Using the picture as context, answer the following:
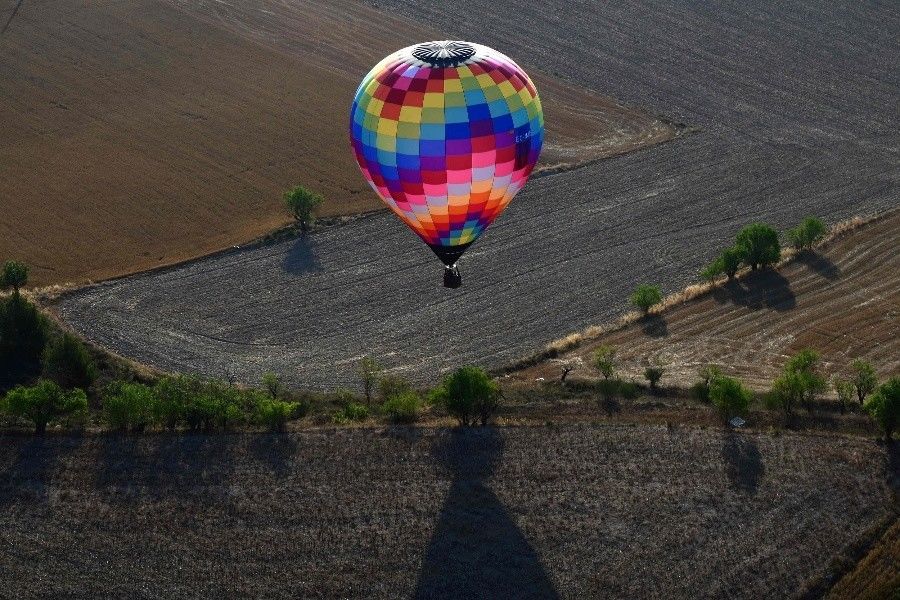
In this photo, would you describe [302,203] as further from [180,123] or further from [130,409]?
[130,409]

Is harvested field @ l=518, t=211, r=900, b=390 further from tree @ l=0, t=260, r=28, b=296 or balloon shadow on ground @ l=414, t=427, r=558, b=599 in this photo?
tree @ l=0, t=260, r=28, b=296

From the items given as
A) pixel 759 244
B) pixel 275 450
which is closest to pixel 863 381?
pixel 759 244

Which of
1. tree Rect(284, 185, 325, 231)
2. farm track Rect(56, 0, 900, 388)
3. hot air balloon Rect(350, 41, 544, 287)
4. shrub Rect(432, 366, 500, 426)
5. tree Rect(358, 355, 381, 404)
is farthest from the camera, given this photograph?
tree Rect(284, 185, 325, 231)

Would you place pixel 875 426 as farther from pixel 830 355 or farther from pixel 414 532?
pixel 414 532

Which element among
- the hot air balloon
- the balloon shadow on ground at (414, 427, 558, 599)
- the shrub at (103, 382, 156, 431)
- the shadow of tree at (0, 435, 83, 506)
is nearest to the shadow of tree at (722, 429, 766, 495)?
the balloon shadow on ground at (414, 427, 558, 599)

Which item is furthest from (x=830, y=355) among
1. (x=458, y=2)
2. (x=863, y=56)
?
(x=458, y=2)
